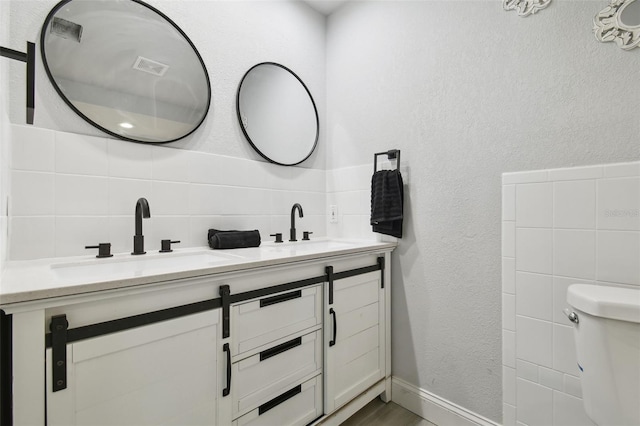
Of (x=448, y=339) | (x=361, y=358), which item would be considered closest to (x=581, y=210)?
(x=448, y=339)

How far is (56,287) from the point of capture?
0.72m

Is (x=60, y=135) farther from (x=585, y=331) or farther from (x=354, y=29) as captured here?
(x=585, y=331)

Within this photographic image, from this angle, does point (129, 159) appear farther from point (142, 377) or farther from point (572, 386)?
point (572, 386)

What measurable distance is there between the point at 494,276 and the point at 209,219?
1.49 metres

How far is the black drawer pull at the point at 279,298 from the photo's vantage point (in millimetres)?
1188

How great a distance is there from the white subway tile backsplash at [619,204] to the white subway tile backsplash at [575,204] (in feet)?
0.08

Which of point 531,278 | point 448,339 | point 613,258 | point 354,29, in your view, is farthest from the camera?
point 354,29

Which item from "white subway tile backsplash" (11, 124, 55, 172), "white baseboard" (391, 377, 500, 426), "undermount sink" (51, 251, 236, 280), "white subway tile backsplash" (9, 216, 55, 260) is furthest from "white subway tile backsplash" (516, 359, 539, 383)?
"white subway tile backsplash" (11, 124, 55, 172)

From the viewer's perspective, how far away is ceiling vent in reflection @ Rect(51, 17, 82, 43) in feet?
3.99

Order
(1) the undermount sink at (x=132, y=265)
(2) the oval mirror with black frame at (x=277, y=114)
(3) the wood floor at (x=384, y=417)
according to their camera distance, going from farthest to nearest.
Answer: (2) the oval mirror with black frame at (x=277, y=114) < (3) the wood floor at (x=384, y=417) < (1) the undermount sink at (x=132, y=265)

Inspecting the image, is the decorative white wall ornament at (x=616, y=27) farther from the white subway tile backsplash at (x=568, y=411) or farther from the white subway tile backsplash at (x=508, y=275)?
the white subway tile backsplash at (x=568, y=411)

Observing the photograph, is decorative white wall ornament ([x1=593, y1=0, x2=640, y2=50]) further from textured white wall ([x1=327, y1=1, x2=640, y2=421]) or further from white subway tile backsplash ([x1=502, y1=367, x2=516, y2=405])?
white subway tile backsplash ([x1=502, y1=367, x2=516, y2=405])

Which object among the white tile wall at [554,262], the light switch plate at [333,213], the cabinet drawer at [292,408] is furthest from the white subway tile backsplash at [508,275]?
the light switch plate at [333,213]

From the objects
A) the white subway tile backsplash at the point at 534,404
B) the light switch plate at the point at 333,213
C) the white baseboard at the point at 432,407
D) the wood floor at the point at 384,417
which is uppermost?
the light switch plate at the point at 333,213
